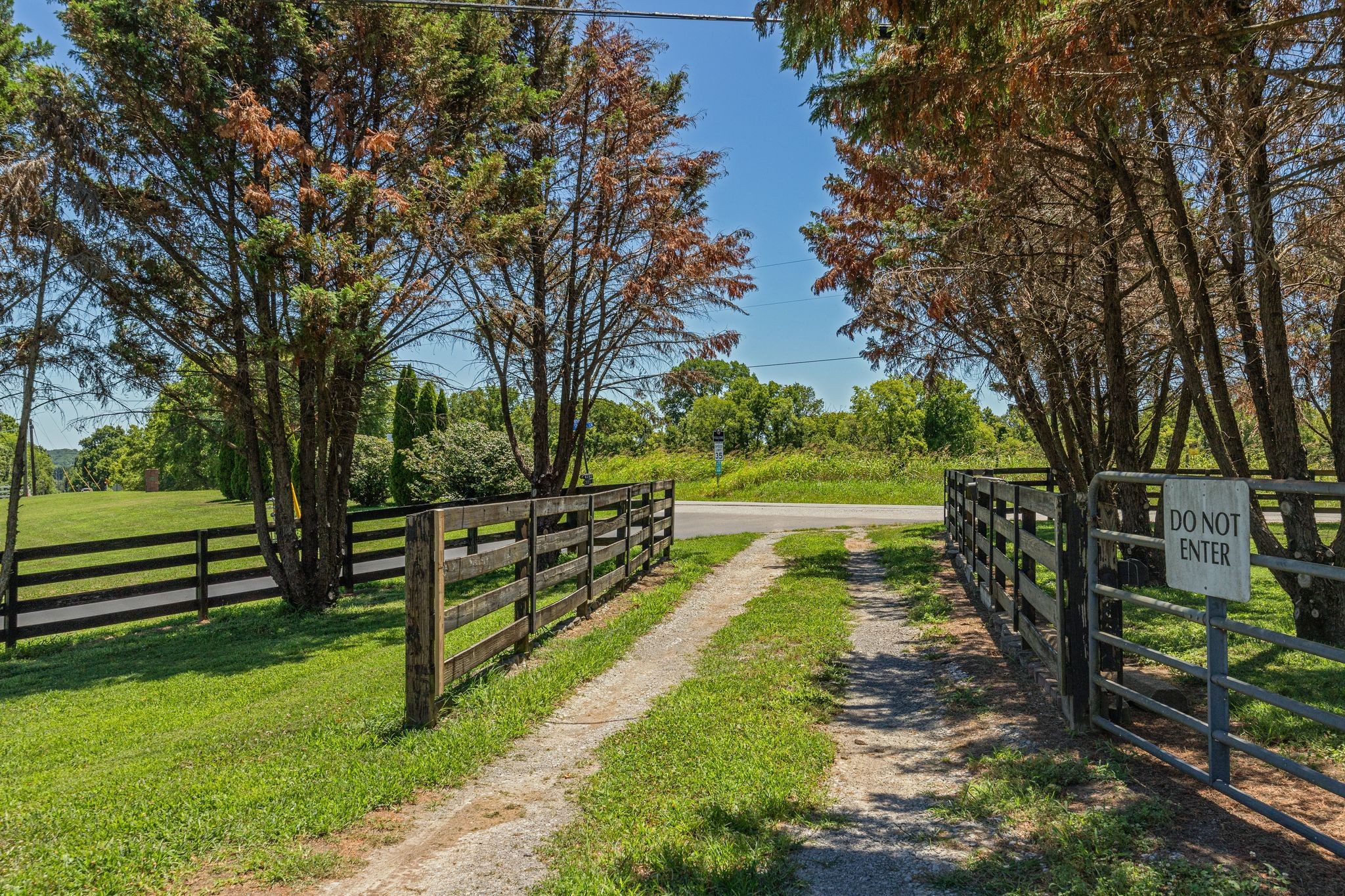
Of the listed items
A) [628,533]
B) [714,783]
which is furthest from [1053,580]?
[628,533]

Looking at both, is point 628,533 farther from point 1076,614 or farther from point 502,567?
point 1076,614

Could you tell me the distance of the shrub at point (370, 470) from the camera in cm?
3091

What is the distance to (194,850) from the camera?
136 inches

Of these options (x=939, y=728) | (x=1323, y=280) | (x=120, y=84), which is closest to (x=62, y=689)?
(x=120, y=84)

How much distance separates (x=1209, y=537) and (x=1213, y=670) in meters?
0.59

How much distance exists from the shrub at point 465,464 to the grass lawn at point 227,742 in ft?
48.6

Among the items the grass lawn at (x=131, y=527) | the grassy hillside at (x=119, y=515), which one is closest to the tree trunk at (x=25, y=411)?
the grass lawn at (x=131, y=527)

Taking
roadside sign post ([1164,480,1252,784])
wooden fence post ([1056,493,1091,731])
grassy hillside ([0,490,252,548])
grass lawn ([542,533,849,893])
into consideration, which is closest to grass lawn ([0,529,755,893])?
grass lawn ([542,533,849,893])

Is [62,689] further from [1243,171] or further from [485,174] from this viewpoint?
[1243,171]

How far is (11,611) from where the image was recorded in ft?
33.7

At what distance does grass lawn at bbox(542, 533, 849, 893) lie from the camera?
321 centimetres

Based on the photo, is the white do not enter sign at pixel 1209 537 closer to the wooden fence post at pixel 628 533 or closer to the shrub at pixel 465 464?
the wooden fence post at pixel 628 533

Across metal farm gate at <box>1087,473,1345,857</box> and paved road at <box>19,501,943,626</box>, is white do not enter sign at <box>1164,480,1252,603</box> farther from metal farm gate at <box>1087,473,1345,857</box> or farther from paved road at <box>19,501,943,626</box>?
paved road at <box>19,501,943,626</box>

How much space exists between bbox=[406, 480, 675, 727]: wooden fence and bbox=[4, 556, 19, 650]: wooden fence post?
253 inches
